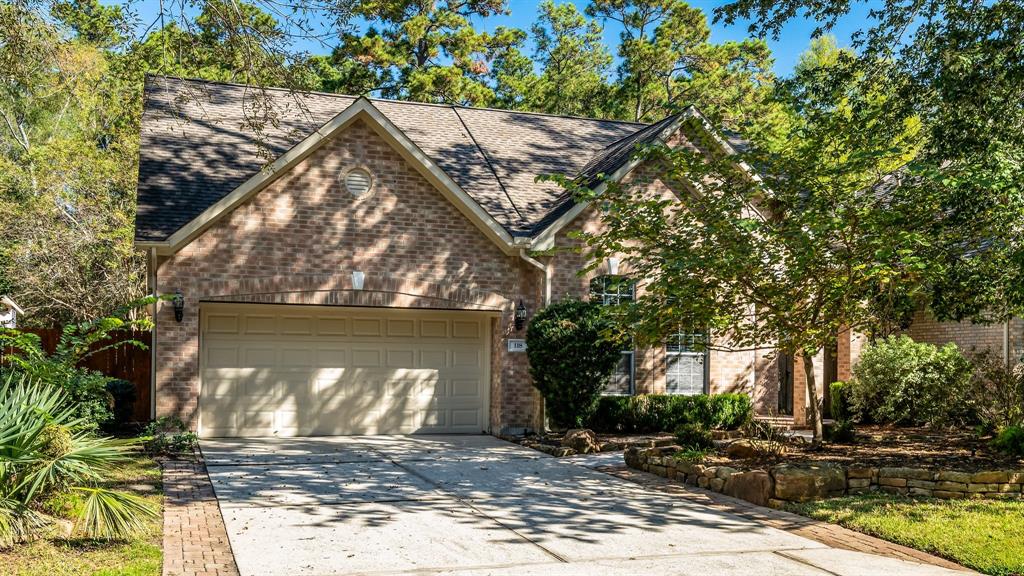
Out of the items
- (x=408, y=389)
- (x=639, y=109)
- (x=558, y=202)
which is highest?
(x=639, y=109)

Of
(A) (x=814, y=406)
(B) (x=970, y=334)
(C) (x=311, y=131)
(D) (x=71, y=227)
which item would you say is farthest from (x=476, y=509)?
(D) (x=71, y=227)

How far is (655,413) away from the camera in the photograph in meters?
16.7

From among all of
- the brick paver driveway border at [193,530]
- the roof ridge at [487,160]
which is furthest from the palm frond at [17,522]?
the roof ridge at [487,160]

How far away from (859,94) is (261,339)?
10.0m

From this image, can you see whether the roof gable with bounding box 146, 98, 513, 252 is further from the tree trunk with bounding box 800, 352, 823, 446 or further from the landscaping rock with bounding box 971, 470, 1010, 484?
the landscaping rock with bounding box 971, 470, 1010, 484

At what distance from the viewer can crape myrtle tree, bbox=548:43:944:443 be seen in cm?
1084

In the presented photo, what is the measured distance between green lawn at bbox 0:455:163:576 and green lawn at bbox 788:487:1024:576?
6.06 m

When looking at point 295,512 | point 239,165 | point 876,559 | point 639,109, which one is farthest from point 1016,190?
point 639,109

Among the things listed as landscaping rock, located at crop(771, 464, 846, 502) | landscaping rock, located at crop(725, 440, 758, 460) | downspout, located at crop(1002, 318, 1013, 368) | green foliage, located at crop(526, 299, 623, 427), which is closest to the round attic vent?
green foliage, located at crop(526, 299, 623, 427)

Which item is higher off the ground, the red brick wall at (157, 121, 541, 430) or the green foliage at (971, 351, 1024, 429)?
the red brick wall at (157, 121, 541, 430)

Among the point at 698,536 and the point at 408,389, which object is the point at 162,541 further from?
the point at 408,389

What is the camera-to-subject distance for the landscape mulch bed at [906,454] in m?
11.1

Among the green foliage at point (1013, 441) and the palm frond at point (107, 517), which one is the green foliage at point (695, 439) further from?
the palm frond at point (107, 517)

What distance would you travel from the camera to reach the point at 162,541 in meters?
7.46
